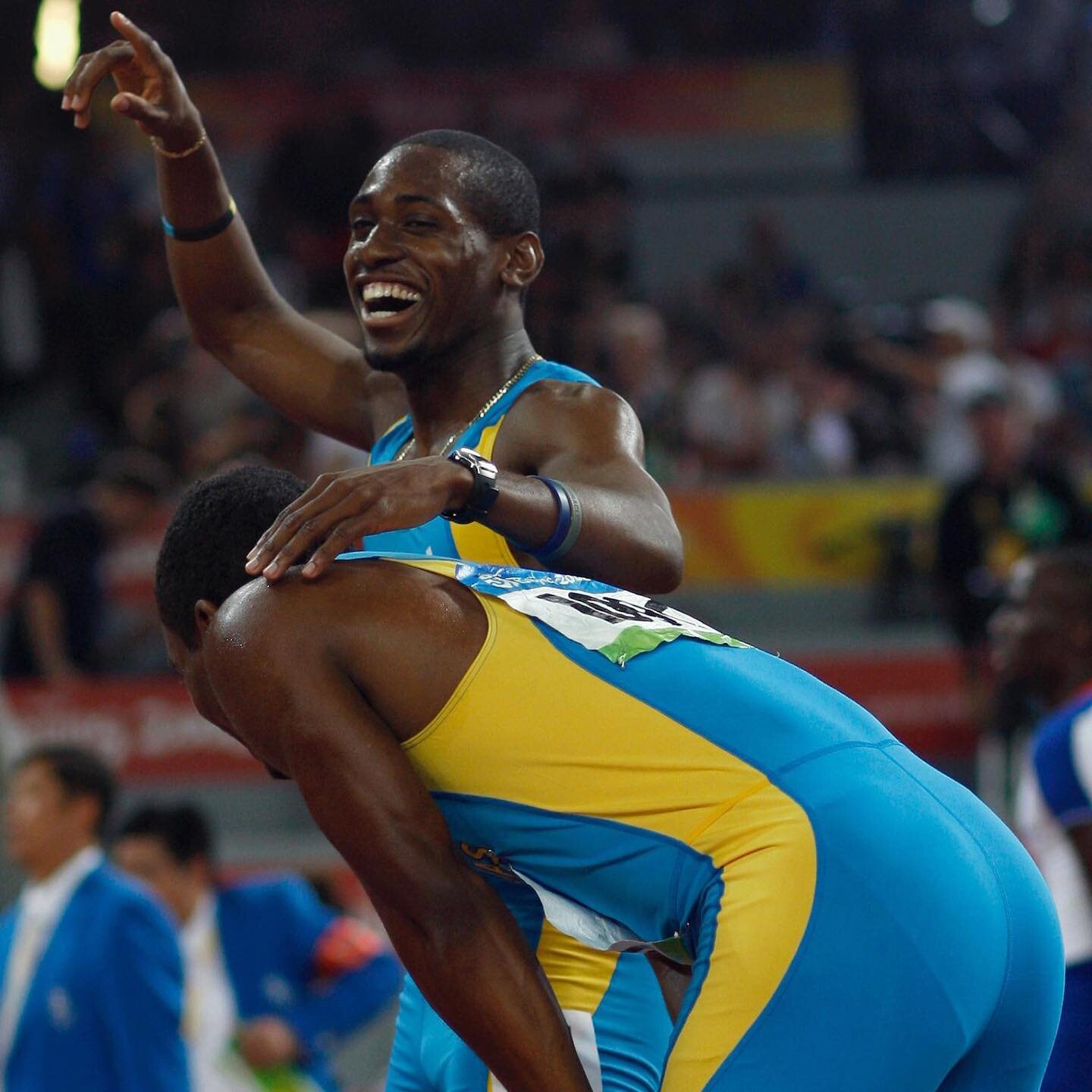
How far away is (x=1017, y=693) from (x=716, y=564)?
2115 mm

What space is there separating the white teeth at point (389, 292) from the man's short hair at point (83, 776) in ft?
11.3

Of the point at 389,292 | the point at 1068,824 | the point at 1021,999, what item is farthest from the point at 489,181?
the point at 1068,824

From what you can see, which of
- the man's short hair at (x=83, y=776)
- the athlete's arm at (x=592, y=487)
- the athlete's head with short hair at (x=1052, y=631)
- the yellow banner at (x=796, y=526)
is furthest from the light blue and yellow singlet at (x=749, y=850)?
the yellow banner at (x=796, y=526)

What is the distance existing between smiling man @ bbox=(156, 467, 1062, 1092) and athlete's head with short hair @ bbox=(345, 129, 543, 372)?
3.00ft

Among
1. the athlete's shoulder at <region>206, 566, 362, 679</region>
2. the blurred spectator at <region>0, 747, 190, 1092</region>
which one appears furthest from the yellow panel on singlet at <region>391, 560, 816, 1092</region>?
the blurred spectator at <region>0, 747, 190, 1092</region>

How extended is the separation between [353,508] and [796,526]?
7.21m

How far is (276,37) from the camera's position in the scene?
13430 millimetres

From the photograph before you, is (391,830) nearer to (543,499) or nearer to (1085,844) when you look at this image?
(543,499)

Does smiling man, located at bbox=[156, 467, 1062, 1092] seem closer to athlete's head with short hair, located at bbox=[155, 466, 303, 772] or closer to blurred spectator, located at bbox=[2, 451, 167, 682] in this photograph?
athlete's head with short hair, located at bbox=[155, 466, 303, 772]

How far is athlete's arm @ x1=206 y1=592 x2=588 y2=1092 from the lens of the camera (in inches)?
91.0

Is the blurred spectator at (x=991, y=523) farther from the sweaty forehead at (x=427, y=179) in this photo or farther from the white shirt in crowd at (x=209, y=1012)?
the sweaty forehead at (x=427, y=179)

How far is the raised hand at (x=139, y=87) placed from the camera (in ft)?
11.1

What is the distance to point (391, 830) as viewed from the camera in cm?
231

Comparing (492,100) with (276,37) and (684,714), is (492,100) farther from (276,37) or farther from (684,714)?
(684,714)
